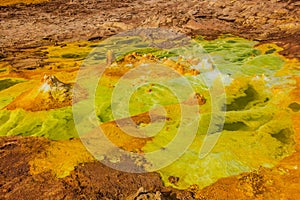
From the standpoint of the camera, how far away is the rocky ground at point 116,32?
4719mm

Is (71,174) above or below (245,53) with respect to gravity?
above

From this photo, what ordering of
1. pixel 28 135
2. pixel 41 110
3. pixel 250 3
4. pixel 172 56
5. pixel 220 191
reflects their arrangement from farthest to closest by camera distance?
pixel 250 3 < pixel 172 56 < pixel 41 110 < pixel 28 135 < pixel 220 191

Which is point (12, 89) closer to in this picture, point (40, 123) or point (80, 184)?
point (40, 123)

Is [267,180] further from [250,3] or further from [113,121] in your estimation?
[250,3]

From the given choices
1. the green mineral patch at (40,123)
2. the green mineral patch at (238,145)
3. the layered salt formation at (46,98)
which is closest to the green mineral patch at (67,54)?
the layered salt formation at (46,98)

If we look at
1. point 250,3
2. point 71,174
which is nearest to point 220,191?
point 71,174

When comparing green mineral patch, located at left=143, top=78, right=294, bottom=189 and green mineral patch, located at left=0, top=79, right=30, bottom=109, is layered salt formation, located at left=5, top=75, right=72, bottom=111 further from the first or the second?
green mineral patch, located at left=143, top=78, right=294, bottom=189

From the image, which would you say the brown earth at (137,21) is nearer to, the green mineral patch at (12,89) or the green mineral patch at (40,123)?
the green mineral patch at (12,89)

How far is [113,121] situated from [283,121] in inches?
147

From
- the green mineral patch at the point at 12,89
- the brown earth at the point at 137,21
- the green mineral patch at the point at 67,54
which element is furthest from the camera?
the brown earth at the point at 137,21

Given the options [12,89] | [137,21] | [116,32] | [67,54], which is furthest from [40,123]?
[137,21]

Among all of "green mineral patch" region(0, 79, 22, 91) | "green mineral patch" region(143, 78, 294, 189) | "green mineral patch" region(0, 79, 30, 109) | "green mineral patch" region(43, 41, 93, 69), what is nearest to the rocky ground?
"green mineral patch" region(143, 78, 294, 189)

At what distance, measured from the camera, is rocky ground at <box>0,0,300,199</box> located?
472cm

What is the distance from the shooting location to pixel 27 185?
4.84 metres
